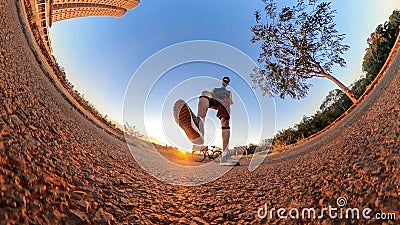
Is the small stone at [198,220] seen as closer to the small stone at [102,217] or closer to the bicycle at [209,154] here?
the small stone at [102,217]

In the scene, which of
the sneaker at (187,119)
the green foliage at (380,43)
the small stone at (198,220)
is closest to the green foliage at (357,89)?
the green foliage at (380,43)

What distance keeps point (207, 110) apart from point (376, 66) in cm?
840

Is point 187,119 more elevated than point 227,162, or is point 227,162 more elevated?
point 187,119

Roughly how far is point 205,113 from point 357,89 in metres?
7.36

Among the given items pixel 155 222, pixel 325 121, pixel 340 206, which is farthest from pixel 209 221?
pixel 325 121

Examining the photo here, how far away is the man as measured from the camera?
3818 mm

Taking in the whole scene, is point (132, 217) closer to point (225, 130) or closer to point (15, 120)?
point (15, 120)

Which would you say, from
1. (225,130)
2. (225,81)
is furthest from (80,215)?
(225,81)

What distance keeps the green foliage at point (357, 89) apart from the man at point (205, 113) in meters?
3.63

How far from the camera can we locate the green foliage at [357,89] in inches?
318

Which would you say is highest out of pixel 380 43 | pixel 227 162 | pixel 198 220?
pixel 380 43

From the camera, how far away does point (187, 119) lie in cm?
383

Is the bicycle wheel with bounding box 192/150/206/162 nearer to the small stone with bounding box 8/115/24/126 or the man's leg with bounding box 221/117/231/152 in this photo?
the man's leg with bounding box 221/117/231/152

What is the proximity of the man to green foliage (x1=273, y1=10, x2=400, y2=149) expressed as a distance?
11.9ft
